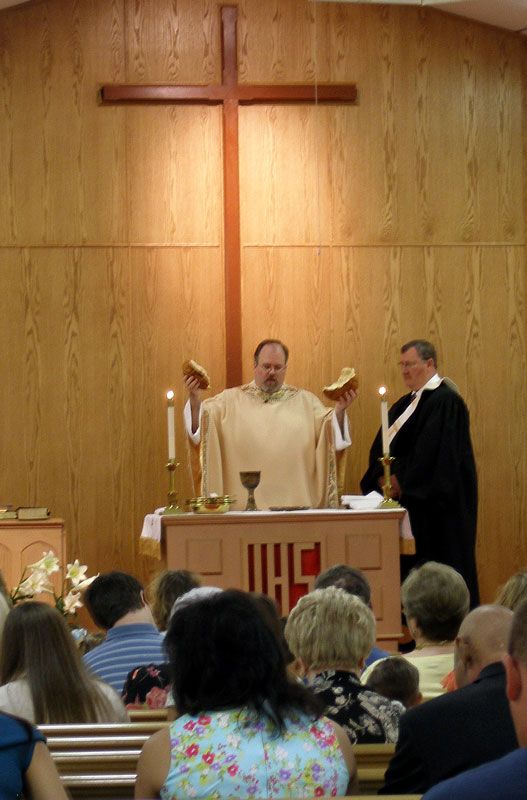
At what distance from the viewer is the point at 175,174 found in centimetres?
1023

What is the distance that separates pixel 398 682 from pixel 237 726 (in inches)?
47.9

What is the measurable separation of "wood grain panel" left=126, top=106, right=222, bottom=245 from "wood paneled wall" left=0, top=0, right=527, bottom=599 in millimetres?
15

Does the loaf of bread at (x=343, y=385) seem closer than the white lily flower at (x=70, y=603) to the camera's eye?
No

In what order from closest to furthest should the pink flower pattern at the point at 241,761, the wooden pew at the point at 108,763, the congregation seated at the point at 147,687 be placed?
the pink flower pattern at the point at 241,761, the wooden pew at the point at 108,763, the congregation seated at the point at 147,687

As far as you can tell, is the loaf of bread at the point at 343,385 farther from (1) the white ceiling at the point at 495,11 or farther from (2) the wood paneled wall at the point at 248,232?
(1) the white ceiling at the point at 495,11

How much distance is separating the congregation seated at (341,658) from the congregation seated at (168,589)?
1453mm

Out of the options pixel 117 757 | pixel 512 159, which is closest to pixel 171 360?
pixel 512 159

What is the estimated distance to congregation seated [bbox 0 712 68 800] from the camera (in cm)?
254

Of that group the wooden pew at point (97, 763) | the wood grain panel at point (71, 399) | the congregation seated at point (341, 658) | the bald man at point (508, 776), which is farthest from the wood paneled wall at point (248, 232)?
the bald man at point (508, 776)

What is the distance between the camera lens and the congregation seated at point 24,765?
A: 254 centimetres

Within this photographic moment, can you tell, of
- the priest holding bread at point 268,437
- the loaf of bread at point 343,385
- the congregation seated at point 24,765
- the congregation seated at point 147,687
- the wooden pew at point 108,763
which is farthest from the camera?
the priest holding bread at point 268,437

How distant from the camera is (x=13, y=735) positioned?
8.35ft

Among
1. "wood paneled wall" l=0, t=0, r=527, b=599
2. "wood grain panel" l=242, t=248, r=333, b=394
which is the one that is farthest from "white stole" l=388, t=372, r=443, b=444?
"wood grain panel" l=242, t=248, r=333, b=394

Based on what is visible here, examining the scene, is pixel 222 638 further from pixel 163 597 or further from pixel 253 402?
pixel 253 402
